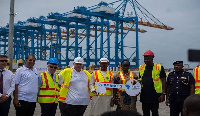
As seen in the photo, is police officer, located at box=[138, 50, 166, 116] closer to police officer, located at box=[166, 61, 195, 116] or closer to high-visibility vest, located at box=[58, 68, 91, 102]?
police officer, located at box=[166, 61, 195, 116]

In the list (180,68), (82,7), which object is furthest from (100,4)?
(180,68)

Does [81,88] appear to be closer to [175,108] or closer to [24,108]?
[24,108]

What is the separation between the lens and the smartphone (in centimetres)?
165

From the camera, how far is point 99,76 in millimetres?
5082

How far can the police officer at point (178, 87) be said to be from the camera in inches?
211

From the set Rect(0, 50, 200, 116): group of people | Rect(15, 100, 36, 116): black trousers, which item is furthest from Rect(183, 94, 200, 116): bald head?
Rect(15, 100, 36, 116): black trousers

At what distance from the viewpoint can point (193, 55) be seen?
1.67 metres

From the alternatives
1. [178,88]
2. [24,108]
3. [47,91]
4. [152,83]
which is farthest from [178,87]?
[24,108]

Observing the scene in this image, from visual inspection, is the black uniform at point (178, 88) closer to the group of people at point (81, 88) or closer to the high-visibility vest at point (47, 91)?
the group of people at point (81, 88)

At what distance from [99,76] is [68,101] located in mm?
725

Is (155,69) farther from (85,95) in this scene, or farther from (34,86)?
(34,86)

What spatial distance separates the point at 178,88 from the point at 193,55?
390 cm

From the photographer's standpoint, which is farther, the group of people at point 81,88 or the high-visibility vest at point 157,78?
the high-visibility vest at point 157,78

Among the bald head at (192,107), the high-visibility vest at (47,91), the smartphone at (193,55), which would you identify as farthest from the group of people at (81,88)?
the smartphone at (193,55)
